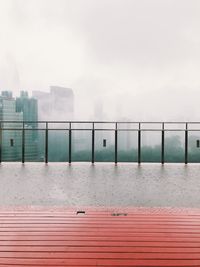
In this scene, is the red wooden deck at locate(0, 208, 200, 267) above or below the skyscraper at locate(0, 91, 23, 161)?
below

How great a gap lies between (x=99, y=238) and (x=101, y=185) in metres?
3.04

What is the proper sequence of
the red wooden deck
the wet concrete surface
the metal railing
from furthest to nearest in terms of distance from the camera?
the metal railing < the wet concrete surface < the red wooden deck

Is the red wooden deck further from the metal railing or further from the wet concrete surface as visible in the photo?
the metal railing

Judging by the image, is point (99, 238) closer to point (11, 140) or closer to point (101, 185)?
point (101, 185)

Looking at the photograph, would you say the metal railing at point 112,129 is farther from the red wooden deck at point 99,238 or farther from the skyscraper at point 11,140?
the red wooden deck at point 99,238

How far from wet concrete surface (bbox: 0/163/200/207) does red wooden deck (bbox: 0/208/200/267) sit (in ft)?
3.64

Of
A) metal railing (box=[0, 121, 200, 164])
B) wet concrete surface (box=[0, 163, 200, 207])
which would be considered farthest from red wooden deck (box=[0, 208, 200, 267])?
metal railing (box=[0, 121, 200, 164])

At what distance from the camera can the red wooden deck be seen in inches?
86.4

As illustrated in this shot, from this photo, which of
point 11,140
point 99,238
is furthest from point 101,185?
point 11,140

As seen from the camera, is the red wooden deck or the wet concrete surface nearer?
the red wooden deck

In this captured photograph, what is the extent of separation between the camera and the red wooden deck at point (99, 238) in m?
2.19

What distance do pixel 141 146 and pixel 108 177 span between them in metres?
2.75

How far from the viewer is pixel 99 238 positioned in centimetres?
253

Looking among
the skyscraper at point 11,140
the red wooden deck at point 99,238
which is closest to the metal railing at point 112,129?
the skyscraper at point 11,140
